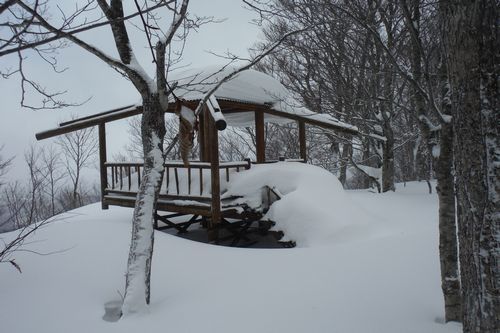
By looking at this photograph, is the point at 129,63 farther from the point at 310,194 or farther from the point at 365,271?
the point at 310,194

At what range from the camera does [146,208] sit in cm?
412

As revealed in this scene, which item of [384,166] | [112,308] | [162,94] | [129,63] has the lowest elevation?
[112,308]

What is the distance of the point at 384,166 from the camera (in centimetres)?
1278

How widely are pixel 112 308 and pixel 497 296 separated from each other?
3482mm

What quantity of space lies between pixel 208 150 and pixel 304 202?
3.27m

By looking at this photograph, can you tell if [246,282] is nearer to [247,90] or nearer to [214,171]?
[214,171]

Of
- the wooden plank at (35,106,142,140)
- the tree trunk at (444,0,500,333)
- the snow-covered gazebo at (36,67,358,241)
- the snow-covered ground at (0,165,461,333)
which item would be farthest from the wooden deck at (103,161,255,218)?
the tree trunk at (444,0,500,333)

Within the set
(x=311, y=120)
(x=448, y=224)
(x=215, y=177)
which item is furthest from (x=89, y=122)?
(x=448, y=224)

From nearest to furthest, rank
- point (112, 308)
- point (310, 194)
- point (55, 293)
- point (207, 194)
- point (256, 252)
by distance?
point (112, 308)
point (55, 293)
point (256, 252)
point (310, 194)
point (207, 194)

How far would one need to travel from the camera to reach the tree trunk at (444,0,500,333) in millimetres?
2074

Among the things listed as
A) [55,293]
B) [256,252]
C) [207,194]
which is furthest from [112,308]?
[207,194]

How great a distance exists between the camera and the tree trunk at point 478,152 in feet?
6.81

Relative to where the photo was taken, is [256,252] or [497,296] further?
[256,252]

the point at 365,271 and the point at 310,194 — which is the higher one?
the point at 310,194
